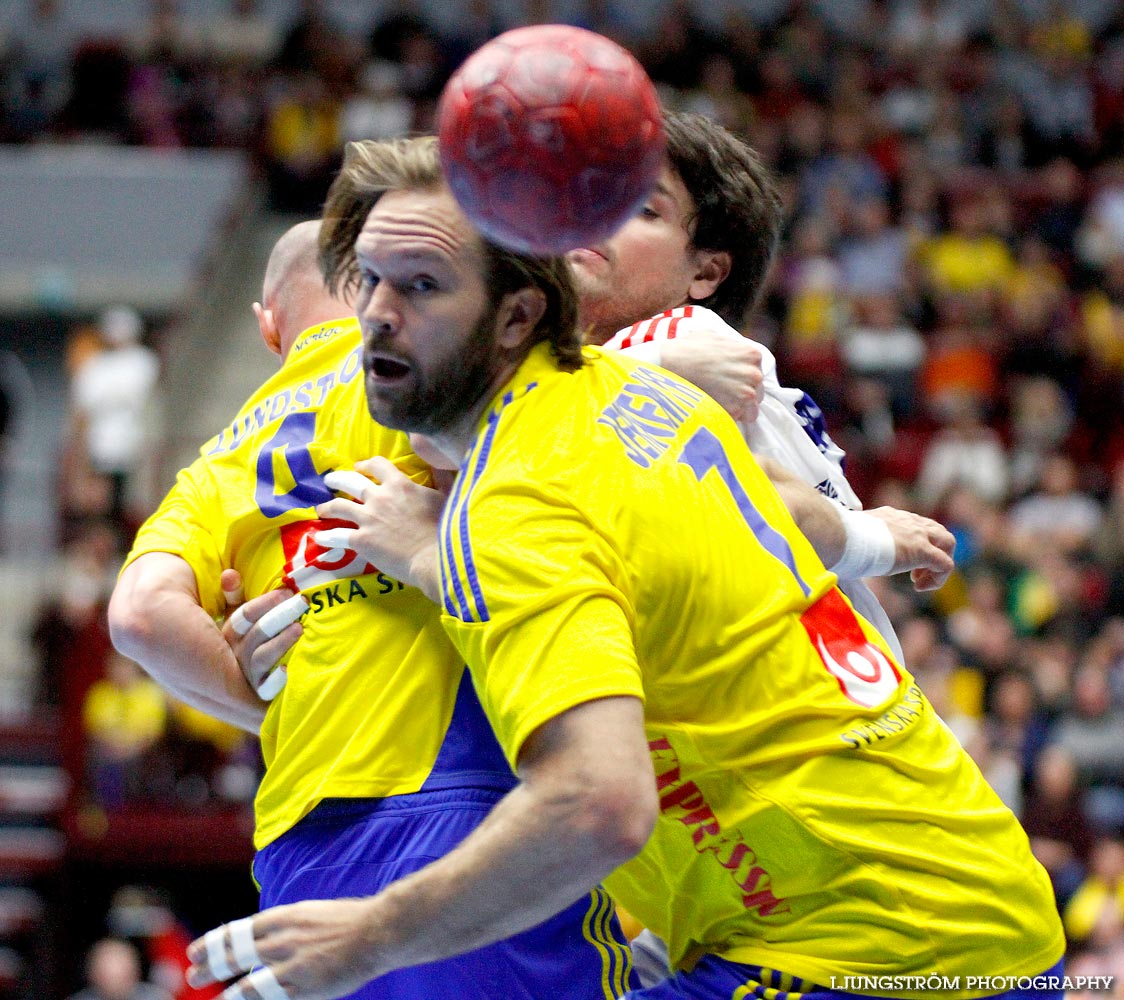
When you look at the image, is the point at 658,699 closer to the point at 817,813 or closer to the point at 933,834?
the point at 817,813

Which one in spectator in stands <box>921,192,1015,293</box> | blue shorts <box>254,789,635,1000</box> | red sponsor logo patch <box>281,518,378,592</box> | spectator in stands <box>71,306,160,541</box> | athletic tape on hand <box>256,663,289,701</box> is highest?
red sponsor logo patch <box>281,518,378,592</box>

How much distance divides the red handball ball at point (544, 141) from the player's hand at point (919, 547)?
3.75 ft

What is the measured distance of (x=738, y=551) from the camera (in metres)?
2.87

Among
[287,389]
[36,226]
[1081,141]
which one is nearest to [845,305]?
[1081,141]

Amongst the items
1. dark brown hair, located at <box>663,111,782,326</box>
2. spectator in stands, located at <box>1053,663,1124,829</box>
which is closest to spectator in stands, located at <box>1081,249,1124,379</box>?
spectator in stands, located at <box>1053,663,1124,829</box>

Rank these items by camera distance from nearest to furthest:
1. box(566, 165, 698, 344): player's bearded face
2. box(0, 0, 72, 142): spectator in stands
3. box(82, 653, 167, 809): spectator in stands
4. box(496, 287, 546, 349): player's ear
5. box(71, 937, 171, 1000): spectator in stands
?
box(496, 287, 546, 349): player's ear → box(566, 165, 698, 344): player's bearded face → box(71, 937, 171, 1000): spectator in stands → box(82, 653, 167, 809): spectator in stands → box(0, 0, 72, 142): spectator in stands

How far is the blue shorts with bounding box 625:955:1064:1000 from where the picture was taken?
2949mm

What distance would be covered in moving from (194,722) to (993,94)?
12755 mm

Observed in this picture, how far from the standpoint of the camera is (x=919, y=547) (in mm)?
3729

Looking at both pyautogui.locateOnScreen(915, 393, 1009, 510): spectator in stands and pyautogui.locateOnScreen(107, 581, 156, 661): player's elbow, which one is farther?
pyautogui.locateOnScreen(915, 393, 1009, 510): spectator in stands

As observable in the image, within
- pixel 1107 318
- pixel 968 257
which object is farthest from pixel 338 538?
pixel 968 257

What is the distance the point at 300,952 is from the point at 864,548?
153 centimetres

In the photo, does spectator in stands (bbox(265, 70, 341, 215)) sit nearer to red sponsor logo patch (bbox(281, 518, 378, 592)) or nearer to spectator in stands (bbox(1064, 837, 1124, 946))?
spectator in stands (bbox(1064, 837, 1124, 946))

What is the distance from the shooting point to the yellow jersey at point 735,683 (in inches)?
106
